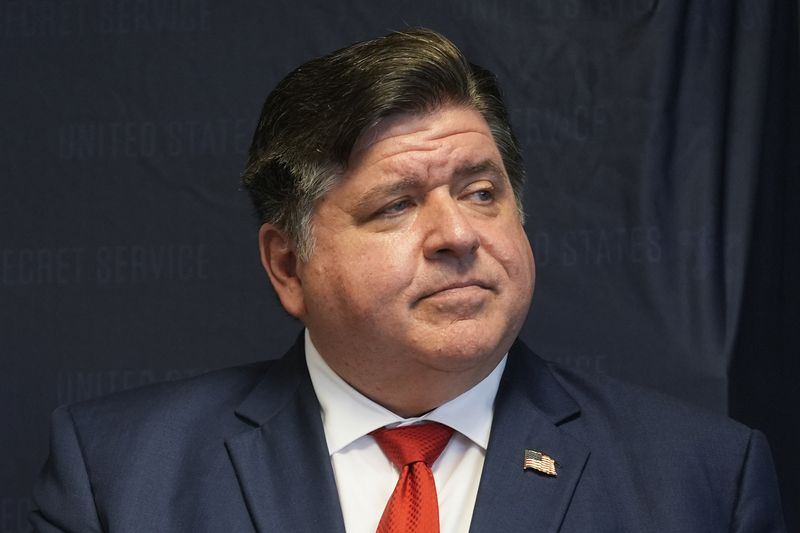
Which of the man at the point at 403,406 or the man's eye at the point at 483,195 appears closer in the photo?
the man at the point at 403,406

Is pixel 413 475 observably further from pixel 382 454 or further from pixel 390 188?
pixel 390 188

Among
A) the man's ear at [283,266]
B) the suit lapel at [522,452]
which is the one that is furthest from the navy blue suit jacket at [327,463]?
the man's ear at [283,266]

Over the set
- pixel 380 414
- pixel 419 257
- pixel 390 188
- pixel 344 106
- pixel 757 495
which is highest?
pixel 344 106

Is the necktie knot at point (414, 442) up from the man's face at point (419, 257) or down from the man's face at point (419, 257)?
down

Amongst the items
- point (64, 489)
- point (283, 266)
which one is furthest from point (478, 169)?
point (64, 489)

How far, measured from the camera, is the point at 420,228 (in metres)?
2.06

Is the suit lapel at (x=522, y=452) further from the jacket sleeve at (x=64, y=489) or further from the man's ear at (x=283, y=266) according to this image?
the jacket sleeve at (x=64, y=489)

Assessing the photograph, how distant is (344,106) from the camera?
2.10 metres

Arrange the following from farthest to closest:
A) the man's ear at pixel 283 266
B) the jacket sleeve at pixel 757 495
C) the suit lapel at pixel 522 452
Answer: the man's ear at pixel 283 266 < the jacket sleeve at pixel 757 495 < the suit lapel at pixel 522 452

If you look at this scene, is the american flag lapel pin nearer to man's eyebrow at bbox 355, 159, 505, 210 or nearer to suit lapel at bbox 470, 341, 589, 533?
suit lapel at bbox 470, 341, 589, 533

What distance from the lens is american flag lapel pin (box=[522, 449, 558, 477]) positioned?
6.75 feet

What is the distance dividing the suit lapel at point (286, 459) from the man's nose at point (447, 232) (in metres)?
0.37

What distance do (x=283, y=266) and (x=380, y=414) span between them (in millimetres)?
336

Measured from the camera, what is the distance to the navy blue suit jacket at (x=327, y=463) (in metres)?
2.04
